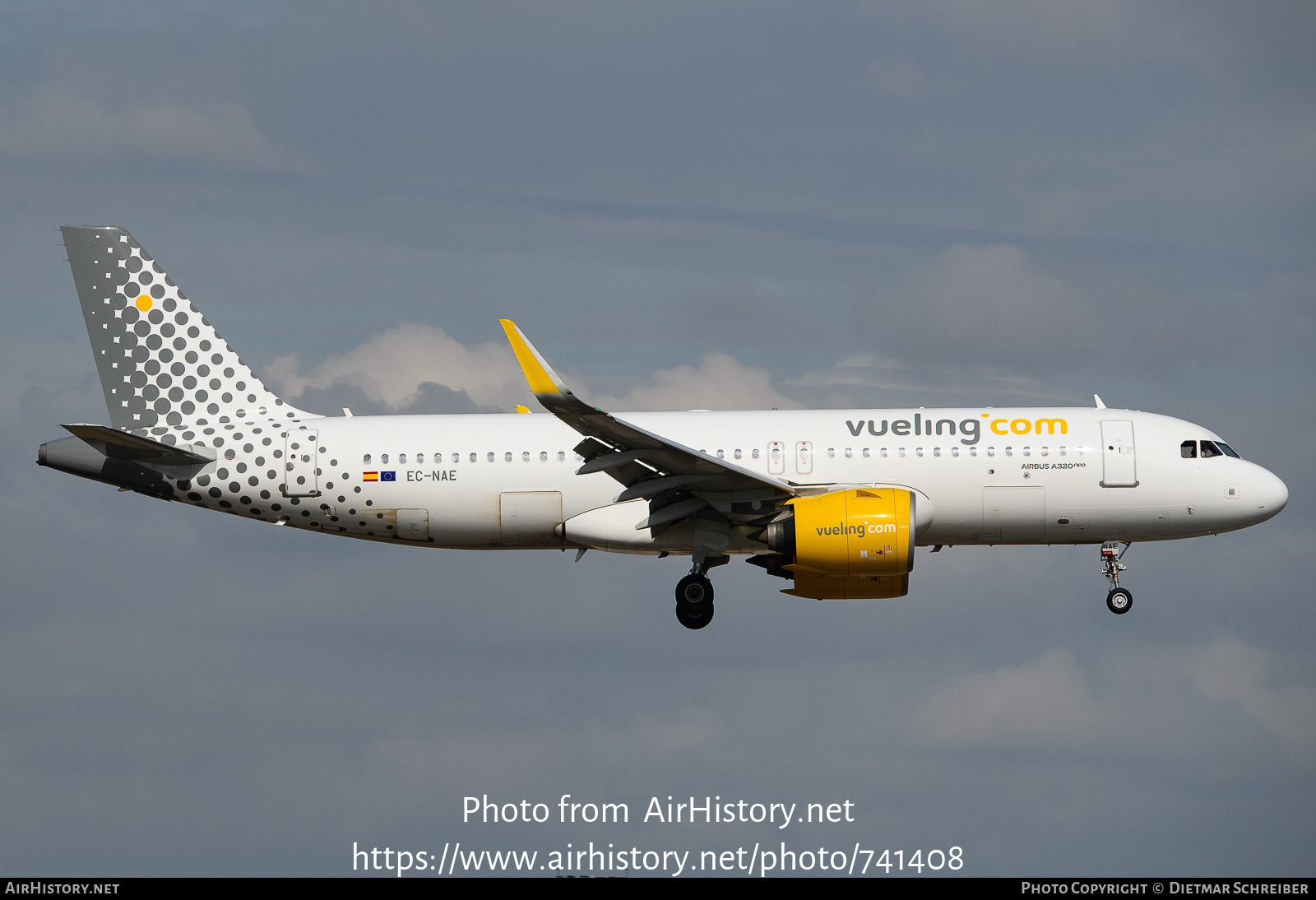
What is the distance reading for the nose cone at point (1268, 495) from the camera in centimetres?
3200

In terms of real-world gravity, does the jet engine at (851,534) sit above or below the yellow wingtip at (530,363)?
below

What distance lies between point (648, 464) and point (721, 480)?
1652 mm

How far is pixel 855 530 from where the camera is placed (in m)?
29.4

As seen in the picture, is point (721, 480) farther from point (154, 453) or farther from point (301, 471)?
point (154, 453)

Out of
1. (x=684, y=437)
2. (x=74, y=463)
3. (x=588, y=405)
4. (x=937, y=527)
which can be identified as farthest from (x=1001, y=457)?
(x=74, y=463)

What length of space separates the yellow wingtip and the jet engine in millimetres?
6730

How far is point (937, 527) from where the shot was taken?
103 feet

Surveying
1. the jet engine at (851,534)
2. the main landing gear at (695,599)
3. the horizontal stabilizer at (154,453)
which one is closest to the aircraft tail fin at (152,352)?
the horizontal stabilizer at (154,453)

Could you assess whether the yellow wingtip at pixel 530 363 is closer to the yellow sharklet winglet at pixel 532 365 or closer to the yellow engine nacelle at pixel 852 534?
the yellow sharklet winglet at pixel 532 365

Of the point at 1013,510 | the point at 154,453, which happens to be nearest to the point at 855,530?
the point at 1013,510

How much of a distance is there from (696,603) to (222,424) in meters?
12.3

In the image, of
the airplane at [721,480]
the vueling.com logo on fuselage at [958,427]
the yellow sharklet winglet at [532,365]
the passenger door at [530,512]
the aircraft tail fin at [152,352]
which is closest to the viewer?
the yellow sharklet winglet at [532,365]

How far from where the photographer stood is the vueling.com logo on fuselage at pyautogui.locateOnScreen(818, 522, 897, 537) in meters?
29.4
